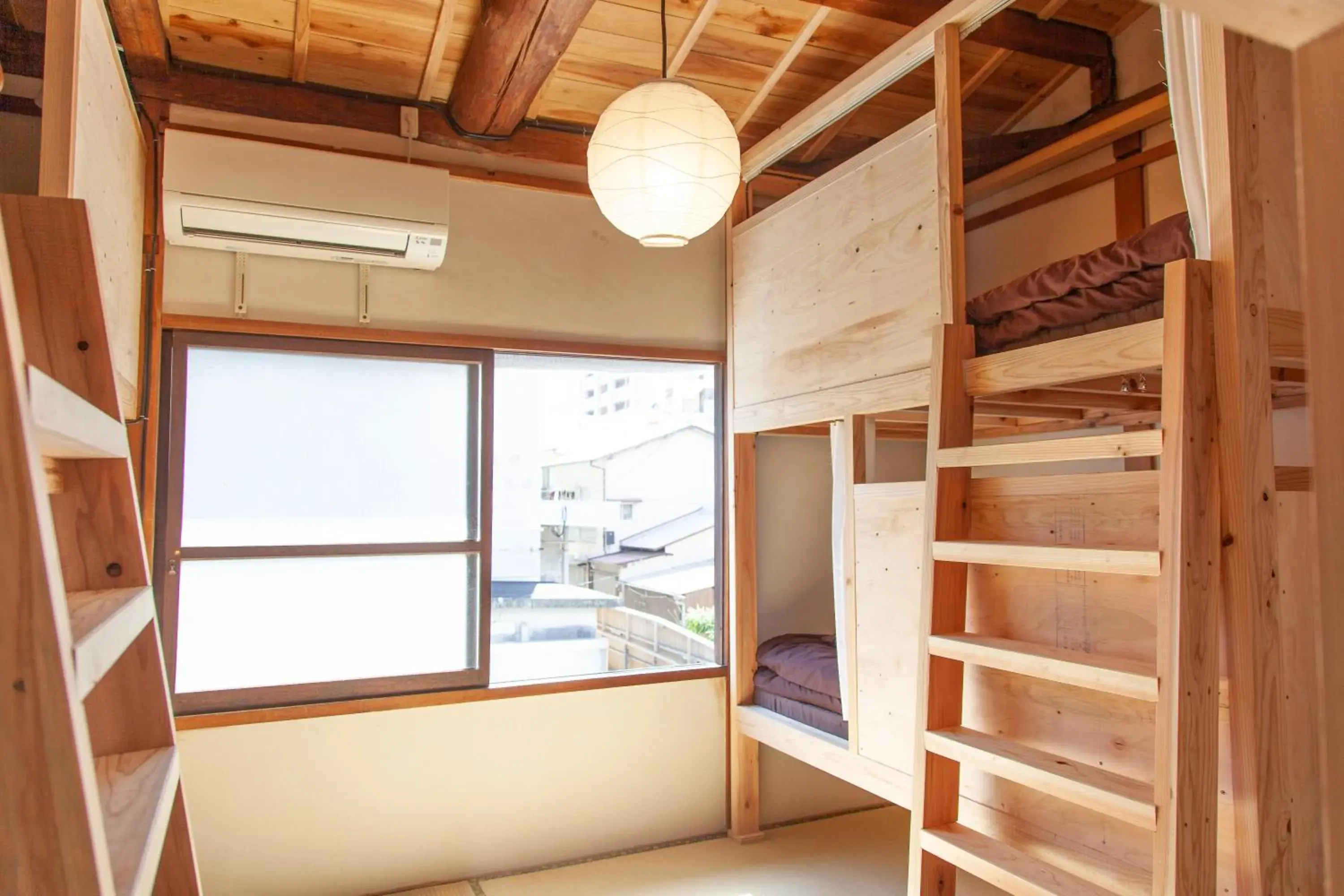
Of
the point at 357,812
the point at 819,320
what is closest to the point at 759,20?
the point at 819,320

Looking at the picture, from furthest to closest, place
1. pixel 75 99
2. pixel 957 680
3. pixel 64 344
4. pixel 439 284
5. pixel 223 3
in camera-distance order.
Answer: pixel 439 284, pixel 223 3, pixel 957 680, pixel 75 99, pixel 64 344

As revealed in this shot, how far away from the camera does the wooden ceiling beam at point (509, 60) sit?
2.53 m

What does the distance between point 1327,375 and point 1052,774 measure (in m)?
1.41

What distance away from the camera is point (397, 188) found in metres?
3.20

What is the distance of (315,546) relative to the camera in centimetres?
320

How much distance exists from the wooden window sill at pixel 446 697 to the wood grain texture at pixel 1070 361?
1.86m

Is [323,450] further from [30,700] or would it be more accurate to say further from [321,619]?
[30,700]

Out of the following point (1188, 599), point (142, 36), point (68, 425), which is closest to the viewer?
point (68, 425)

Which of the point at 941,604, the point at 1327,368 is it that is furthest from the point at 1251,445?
the point at 1327,368

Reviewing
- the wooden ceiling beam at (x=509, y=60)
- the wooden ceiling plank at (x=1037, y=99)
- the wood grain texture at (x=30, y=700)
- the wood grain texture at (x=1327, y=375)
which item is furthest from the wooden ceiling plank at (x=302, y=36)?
the wood grain texture at (x=1327, y=375)

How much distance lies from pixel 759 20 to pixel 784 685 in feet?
7.87

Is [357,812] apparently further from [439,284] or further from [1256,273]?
[1256,273]

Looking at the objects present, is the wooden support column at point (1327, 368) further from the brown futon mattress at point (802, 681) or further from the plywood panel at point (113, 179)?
the brown futon mattress at point (802, 681)

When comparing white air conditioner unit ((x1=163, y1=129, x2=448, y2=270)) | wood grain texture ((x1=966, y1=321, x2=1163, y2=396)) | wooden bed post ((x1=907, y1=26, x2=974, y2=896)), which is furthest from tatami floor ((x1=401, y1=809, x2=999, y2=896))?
white air conditioner unit ((x1=163, y1=129, x2=448, y2=270))
